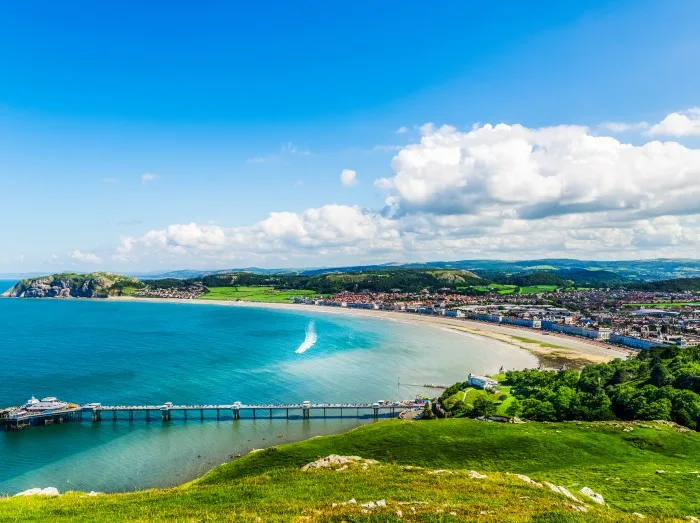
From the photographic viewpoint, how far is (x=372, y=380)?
9725 cm

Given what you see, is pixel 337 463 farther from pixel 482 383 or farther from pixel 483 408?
pixel 482 383

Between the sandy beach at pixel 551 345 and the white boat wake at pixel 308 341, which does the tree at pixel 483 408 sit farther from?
the white boat wake at pixel 308 341

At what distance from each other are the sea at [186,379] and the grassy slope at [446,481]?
16.8m

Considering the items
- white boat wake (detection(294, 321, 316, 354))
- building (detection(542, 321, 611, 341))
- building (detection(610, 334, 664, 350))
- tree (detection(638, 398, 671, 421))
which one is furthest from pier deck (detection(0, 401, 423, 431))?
building (detection(542, 321, 611, 341))

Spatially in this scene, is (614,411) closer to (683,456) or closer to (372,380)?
(683,456)

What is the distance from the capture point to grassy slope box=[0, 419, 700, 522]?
2230cm

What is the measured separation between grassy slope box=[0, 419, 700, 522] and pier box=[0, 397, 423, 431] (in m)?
20.5

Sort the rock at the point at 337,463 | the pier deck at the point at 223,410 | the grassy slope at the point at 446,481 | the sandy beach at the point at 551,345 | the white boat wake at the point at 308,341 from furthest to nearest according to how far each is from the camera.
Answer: the white boat wake at the point at 308,341 → the sandy beach at the point at 551,345 → the pier deck at the point at 223,410 → the rock at the point at 337,463 → the grassy slope at the point at 446,481

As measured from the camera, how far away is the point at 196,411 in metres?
77.9

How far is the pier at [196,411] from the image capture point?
234 ft

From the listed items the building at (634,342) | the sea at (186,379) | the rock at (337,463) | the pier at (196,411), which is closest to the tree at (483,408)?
the pier at (196,411)

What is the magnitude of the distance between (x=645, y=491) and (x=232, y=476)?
34.0 meters

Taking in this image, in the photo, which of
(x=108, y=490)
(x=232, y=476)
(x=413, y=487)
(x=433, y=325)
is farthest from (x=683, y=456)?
(x=433, y=325)

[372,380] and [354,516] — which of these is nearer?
[354,516]
